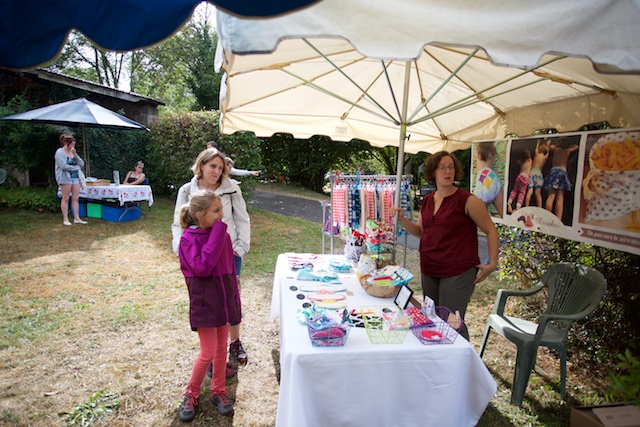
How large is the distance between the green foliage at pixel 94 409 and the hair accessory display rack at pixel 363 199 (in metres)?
2.30

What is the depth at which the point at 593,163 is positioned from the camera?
280cm

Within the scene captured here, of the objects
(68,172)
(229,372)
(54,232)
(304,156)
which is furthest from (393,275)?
(304,156)

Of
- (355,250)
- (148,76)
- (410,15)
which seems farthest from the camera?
(148,76)

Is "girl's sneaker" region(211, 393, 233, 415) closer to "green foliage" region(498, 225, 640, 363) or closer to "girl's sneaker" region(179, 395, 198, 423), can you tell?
"girl's sneaker" region(179, 395, 198, 423)

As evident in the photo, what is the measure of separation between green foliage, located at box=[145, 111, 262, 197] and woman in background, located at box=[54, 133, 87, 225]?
2203 mm

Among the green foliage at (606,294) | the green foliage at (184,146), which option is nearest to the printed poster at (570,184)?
the green foliage at (606,294)

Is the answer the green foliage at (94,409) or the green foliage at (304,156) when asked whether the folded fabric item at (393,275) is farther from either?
the green foliage at (304,156)

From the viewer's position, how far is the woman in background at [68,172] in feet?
24.4

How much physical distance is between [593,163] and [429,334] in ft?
6.18

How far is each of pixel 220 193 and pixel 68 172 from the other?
6.38m

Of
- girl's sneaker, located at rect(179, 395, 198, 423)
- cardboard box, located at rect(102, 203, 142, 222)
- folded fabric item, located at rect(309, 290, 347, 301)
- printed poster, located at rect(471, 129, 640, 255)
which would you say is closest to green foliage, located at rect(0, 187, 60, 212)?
cardboard box, located at rect(102, 203, 142, 222)

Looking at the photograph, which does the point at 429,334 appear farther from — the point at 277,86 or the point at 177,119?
the point at 177,119

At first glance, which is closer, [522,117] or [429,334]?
[429,334]

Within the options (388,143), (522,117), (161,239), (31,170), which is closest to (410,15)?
(522,117)
